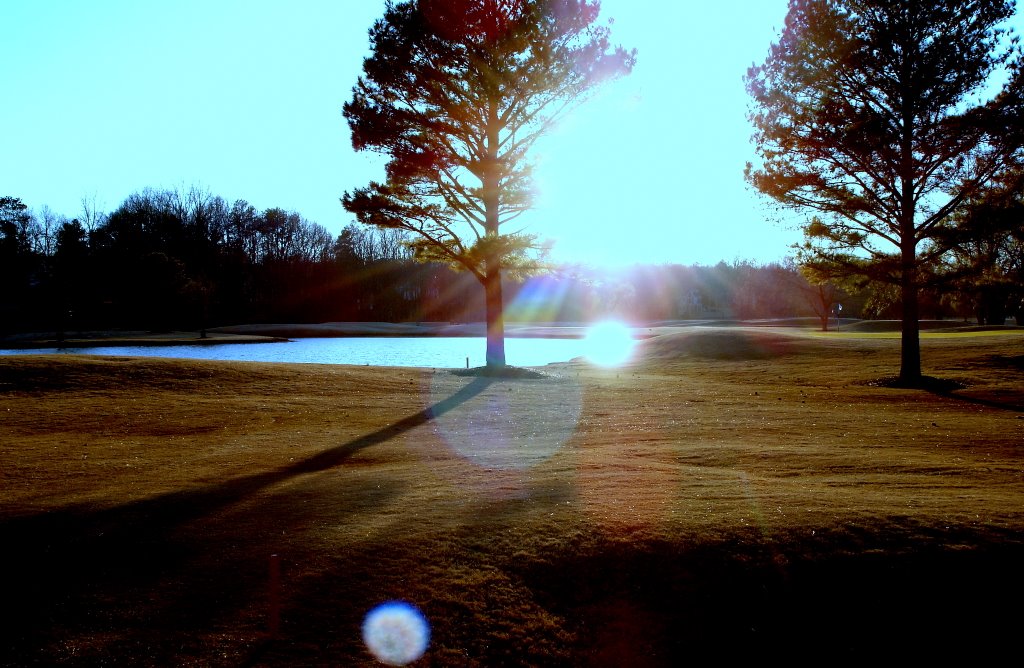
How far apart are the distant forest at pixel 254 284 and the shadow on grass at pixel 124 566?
4367 centimetres

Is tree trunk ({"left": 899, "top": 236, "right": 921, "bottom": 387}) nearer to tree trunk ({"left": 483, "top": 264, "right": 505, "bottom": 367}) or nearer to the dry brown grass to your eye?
the dry brown grass

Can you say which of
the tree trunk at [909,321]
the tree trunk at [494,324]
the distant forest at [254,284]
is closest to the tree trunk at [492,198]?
→ the tree trunk at [494,324]

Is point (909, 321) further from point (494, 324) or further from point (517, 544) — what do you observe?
point (517, 544)

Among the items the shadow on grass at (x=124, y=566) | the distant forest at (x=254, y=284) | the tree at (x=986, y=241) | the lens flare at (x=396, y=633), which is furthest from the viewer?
the distant forest at (x=254, y=284)

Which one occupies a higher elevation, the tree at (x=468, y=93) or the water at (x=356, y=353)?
the tree at (x=468, y=93)

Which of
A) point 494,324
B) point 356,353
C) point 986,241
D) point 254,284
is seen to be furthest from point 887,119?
point 254,284

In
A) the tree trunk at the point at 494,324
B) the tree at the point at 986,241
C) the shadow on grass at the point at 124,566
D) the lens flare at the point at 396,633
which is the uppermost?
the tree at the point at 986,241

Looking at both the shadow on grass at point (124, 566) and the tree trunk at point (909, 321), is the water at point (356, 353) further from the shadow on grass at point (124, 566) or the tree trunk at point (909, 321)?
the shadow on grass at point (124, 566)

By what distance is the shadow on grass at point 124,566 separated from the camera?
4555 millimetres

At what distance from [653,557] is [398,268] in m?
81.1

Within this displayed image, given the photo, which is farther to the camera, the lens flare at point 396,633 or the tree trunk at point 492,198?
the tree trunk at point 492,198

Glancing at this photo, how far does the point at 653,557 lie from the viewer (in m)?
5.41

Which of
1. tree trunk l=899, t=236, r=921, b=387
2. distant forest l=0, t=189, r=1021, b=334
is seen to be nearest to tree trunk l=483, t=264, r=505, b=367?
tree trunk l=899, t=236, r=921, b=387

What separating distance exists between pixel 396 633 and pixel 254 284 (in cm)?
8115
